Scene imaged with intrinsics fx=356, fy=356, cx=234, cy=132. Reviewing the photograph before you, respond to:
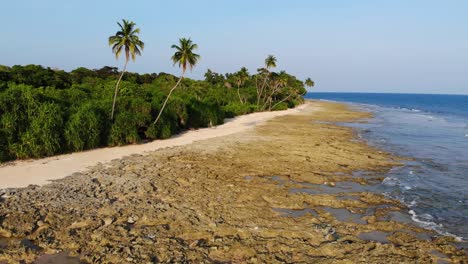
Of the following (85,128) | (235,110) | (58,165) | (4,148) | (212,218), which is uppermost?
(85,128)

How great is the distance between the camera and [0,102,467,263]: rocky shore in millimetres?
9828

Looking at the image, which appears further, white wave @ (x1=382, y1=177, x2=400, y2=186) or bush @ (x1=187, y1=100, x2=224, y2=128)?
bush @ (x1=187, y1=100, x2=224, y2=128)

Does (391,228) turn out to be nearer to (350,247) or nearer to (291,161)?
(350,247)

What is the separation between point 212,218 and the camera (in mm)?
12375

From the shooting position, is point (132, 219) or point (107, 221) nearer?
point (107, 221)

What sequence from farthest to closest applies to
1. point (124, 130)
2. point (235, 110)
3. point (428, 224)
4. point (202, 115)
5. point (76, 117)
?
1. point (235, 110)
2. point (202, 115)
3. point (124, 130)
4. point (76, 117)
5. point (428, 224)

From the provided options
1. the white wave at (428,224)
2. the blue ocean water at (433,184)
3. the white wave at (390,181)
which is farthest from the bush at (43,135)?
the white wave at (428,224)

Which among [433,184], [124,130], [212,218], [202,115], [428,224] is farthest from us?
[202,115]

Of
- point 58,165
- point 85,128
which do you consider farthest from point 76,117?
point 58,165

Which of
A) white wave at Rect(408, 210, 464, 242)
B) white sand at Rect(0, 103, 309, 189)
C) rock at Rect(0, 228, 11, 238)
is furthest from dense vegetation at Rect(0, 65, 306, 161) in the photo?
white wave at Rect(408, 210, 464, 242)

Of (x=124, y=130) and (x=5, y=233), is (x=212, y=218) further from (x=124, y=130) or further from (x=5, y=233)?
(x=124, y=130)

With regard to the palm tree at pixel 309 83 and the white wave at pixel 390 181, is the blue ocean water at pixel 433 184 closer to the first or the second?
the white wave at pixel 390 181

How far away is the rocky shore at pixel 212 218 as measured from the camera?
32.2ft

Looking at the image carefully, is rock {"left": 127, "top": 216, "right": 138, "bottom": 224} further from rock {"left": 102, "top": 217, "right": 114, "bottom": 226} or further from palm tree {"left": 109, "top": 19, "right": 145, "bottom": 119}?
palm tree {"left": 109, "top": 19, "right": 145, "bottom": 119}
